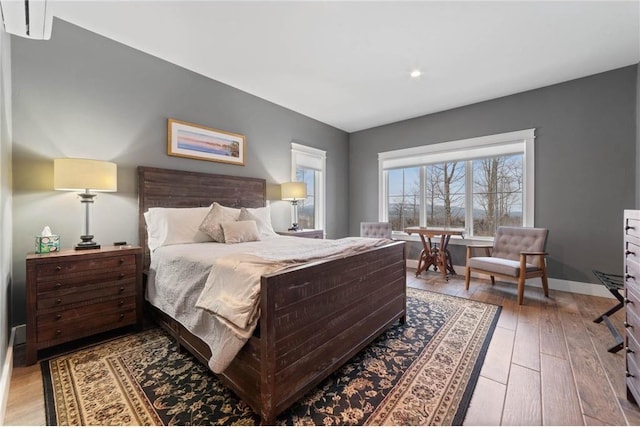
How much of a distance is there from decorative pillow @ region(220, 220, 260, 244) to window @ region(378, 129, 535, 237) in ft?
10.4

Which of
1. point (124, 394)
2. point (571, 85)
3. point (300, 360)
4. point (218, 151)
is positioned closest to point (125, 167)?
point (218, 151)

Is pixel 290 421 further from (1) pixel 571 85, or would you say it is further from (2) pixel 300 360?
(1) pixel 571 85

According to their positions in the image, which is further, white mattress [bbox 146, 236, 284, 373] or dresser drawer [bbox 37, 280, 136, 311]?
dresser drawer [bbox 37, 280, 136, 311]

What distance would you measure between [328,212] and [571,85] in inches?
158

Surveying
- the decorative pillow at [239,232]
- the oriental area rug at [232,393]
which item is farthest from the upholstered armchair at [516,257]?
the decorative pillow at [239,232]

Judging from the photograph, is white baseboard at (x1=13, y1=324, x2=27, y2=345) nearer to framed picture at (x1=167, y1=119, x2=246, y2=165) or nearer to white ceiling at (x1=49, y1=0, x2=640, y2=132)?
framed picture at (x1=167, y1=119, x2=246, y2=165)

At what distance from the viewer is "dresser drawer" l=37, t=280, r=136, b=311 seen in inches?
73.7

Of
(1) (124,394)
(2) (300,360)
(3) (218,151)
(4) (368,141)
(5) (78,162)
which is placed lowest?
(1) (124,394)

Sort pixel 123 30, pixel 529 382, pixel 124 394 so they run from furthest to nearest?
1. pixel 123 30
2. pixel 529 382
3. pixel 124 394

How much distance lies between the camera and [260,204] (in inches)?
152

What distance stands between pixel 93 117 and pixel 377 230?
412 centimetres

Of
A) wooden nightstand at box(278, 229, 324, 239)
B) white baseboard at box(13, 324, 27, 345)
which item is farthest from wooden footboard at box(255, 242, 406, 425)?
white baseboard at box(13, 324, 27, 345)

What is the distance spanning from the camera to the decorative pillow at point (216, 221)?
2.71 m

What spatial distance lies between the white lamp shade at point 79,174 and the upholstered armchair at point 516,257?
422 centimetres
